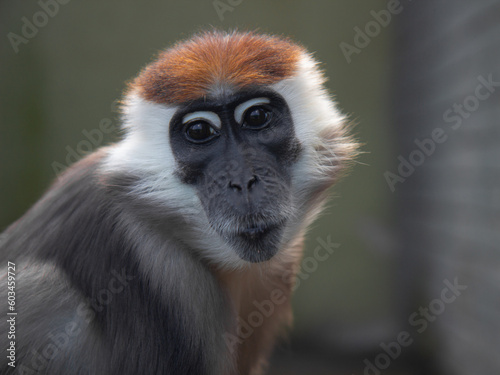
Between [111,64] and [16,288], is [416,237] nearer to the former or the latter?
[111,64]

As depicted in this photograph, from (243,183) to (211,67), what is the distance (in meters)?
0.66

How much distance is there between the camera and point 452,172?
19.5 feet

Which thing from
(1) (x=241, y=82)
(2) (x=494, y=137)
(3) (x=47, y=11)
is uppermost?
(3) (x=47, y=11)

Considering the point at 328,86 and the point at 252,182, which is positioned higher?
the point at 252,182

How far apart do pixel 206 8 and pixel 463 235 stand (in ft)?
14.0

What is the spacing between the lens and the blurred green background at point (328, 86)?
21.0 feet

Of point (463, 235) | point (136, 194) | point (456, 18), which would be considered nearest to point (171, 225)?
point (136, 194)

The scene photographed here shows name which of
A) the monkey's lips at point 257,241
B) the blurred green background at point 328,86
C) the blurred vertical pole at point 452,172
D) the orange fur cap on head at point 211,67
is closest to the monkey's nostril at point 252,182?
the monkey's lips at point 257,241

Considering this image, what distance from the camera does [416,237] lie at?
22.9 feet

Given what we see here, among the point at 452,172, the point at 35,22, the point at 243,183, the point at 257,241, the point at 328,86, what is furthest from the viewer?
the point at 328,86

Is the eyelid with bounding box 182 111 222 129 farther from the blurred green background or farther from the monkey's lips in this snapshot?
the blurred green background

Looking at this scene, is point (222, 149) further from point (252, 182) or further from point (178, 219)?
point (178, 219)

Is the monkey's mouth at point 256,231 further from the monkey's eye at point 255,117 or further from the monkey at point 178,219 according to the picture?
the monkey's eye at point 255,117

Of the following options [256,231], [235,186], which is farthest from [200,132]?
[256,231]
